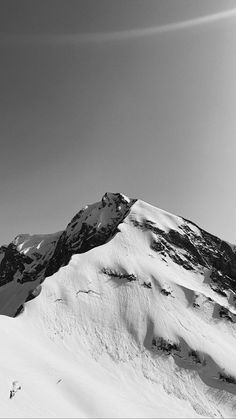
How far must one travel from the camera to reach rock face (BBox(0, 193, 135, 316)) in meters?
123

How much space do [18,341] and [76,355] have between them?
39.8 ft

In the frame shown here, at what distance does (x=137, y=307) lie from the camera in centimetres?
6819

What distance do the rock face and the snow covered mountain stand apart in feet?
72.0

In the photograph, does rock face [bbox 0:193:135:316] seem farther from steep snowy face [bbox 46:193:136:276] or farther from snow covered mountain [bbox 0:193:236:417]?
snow covered mountain [bbox 0:193:236:417]

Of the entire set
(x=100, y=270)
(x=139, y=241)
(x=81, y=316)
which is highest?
(x=139, y=241)

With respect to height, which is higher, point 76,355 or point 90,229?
point 90,229

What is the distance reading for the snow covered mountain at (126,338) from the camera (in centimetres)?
3538

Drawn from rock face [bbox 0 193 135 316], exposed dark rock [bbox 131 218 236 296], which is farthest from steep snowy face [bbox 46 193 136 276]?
exposed dark rock [bbox 131 218 236 296]

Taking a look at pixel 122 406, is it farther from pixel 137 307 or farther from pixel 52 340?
pixel 137 307

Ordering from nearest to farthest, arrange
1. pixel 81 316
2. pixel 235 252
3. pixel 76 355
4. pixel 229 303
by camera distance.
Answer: pixel 76 355, pixel 81 316, pixel 229 303, pixel 235 252

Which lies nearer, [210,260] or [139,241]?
[139,241]

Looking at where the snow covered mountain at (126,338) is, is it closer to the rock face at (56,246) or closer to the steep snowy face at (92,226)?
the steep snowy face at (92,226)

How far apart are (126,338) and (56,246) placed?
10483cm

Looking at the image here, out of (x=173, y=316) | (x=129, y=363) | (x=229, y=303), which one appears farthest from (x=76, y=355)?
(x=229, y=303)
